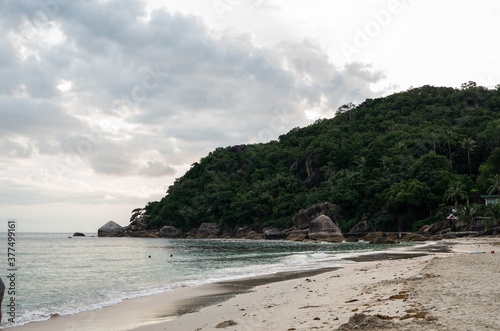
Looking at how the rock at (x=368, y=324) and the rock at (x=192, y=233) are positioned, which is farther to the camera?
the rock at (x=192, y=233)

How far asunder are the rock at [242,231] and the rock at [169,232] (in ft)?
61.6

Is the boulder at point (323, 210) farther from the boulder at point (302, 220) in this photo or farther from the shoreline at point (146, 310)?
the shoreline at point (146, 310)

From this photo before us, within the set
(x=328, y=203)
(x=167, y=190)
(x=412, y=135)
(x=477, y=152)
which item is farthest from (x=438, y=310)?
(x=167, y=190)

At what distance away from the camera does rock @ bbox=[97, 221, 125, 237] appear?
11900cm

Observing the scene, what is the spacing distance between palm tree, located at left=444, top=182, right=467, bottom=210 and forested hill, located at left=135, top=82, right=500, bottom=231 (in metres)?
0.15

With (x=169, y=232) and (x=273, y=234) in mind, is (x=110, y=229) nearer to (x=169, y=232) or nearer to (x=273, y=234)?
(x=169, y=232)

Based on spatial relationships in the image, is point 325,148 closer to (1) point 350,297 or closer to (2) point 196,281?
(2) point 196,281

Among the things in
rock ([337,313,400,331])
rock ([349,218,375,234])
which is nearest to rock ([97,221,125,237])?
rock ([349,218,375,234])

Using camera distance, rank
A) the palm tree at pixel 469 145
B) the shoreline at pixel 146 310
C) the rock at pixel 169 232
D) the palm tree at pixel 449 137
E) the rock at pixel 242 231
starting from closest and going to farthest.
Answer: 1. the shoreline at pixel 146 310
2. the palm tree at pixel 469 145
3. the palm tree at pixel 449 137
4. the rock at pixel 242 231
5. the rock at pixel 169 232

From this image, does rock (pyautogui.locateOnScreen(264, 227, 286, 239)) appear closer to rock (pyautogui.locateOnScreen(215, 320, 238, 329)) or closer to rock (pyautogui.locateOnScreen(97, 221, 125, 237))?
rock (pyautogui.locateOnScreen(97, 221, 125, 237))

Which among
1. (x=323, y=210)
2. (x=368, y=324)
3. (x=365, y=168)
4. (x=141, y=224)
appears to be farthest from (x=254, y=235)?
(x=368, y=324)

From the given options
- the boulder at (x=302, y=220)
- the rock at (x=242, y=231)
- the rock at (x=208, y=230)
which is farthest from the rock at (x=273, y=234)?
the rock at (x=208, y=230)

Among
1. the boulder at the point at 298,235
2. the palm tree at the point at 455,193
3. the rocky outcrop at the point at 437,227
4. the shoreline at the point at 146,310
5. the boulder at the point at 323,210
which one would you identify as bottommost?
the boulder at the point at 298,235

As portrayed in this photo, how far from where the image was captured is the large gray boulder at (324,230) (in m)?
64.8
